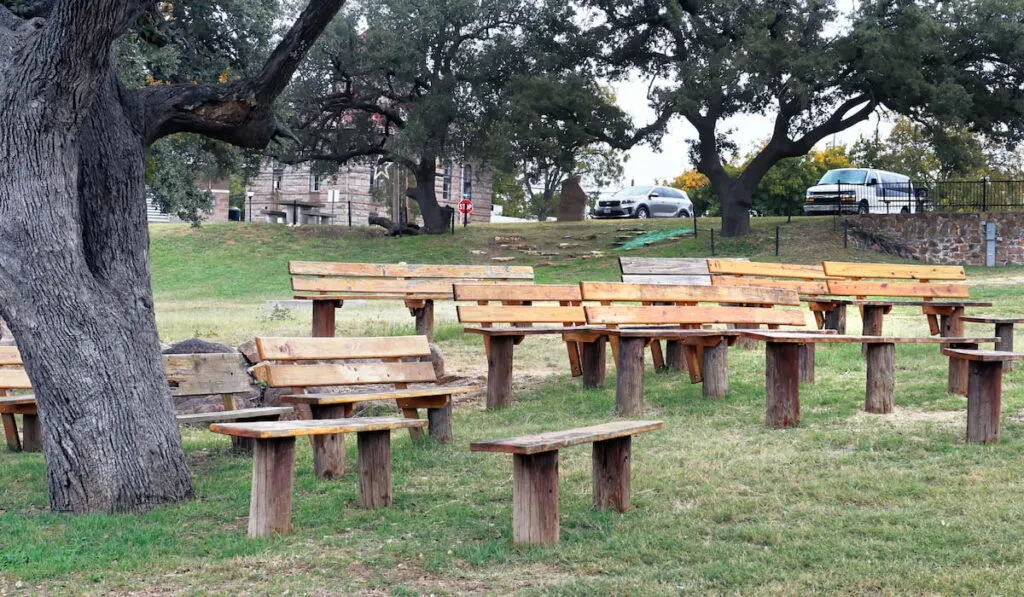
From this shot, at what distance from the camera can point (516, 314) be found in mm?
9812

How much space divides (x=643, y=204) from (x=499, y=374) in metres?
31.9

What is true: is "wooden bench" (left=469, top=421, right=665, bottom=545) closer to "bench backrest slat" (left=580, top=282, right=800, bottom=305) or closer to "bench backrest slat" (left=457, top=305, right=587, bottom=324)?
"bench backrest slat" (left=457, top=305, right=587, bottom=324)

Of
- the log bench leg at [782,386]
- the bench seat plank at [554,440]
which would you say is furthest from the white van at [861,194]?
the bench seat plank at [554,440]

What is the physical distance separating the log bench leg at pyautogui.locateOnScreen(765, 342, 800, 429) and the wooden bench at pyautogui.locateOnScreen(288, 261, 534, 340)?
5.04 meters

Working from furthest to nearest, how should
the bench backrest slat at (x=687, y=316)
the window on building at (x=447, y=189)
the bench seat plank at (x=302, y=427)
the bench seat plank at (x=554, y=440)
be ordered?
the window on building at (x=447, y=189) < the bench backrest slat at (x=687, y=316) < the bench seat plank at (x=302, y=427) < the bench seat plank at (x=554, y=440)

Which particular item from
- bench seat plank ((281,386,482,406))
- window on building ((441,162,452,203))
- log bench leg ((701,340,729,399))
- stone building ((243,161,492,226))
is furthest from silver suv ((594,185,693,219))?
bench seat plank ((281,386,482,406))

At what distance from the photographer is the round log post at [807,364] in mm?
10094

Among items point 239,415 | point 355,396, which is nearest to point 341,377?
point 355,396

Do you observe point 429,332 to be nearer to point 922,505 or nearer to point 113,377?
point 113,377

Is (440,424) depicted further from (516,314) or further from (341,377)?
(516,314)

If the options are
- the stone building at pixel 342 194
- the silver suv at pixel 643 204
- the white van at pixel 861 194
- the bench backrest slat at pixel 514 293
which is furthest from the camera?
the stone building at pixel 342 194

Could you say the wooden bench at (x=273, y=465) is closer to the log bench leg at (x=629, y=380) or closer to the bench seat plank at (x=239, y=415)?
the bench seat plank at (x=239, y=415)

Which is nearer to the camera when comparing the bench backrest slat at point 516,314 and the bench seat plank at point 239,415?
the bench seat plank at point 239,415

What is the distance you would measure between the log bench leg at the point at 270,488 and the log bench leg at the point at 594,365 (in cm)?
503
